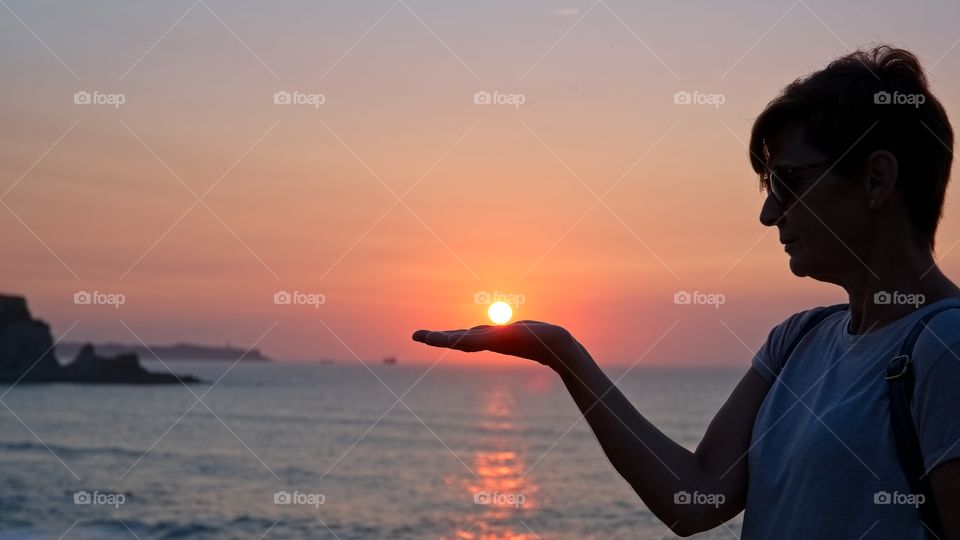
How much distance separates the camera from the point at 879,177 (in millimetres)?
1576

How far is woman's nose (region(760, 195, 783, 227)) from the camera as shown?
5.68 feet

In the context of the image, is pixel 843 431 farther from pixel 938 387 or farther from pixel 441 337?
pixel 441 337

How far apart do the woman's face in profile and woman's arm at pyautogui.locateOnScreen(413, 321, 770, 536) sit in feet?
1.02

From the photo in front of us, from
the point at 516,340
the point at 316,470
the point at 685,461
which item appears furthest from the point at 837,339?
the point at 316,470

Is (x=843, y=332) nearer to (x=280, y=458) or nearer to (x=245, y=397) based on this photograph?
(x=280, y=458)

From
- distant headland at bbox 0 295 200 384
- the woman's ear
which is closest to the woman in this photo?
the woman's ear

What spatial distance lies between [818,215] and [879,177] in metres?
0.12

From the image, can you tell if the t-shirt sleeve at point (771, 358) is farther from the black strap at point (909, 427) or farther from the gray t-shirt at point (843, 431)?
the black strap at point (909, 427)

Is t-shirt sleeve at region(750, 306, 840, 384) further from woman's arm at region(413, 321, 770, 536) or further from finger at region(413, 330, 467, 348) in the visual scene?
finger at region(413, 330, 467, 348)

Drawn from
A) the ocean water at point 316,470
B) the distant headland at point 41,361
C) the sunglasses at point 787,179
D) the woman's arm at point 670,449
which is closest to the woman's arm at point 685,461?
the woman's arm at point 670,449

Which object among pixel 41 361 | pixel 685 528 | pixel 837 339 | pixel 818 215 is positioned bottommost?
pixel 685 528

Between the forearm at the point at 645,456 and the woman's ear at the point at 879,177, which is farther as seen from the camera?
the forearm at the point at 645,456

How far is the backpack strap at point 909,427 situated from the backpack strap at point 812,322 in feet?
1.08

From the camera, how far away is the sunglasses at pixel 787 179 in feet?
5.44
